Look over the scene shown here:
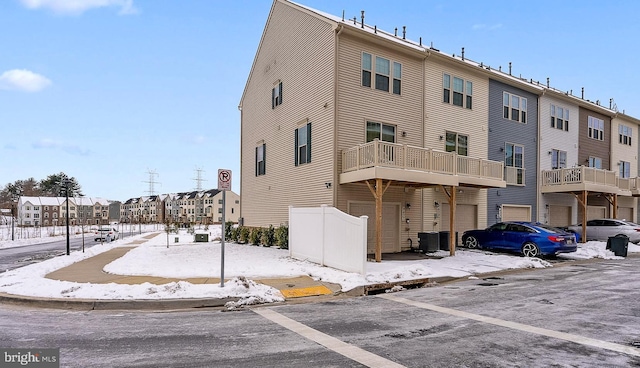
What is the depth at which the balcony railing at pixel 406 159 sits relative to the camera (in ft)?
46.0

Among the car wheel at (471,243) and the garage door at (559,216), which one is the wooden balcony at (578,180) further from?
the car wheel at (471,243)

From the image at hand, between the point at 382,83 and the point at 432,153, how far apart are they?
160 inches

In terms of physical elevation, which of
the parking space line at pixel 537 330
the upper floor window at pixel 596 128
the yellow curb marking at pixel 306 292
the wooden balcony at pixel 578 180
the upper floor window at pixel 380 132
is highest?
the upper floor window at pixel 596 128

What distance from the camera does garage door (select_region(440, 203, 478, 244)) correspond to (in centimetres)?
1917

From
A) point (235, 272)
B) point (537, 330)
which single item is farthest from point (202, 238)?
point (537, 330)

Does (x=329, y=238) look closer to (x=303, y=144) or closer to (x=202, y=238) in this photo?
(x=303, y=144)

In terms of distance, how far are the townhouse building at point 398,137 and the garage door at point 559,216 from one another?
9 cm

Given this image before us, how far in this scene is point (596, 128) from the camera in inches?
1079

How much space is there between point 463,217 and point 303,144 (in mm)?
8854

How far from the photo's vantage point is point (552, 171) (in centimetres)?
2314

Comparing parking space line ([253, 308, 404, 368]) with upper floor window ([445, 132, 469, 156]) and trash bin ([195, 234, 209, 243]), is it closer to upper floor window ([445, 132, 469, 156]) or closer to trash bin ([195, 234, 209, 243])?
upper floor window ([445, 132, 469, 156])

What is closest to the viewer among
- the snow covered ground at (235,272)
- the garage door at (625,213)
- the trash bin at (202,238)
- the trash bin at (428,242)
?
the snow covered ground at (235,272)

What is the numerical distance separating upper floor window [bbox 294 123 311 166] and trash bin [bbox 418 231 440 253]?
19.2ft

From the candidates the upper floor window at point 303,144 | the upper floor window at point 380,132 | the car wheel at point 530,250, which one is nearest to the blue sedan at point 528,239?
the car wheel at point 530,250
